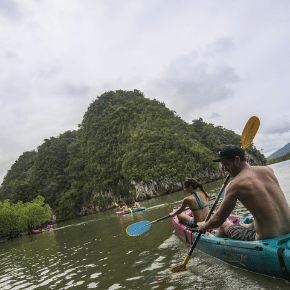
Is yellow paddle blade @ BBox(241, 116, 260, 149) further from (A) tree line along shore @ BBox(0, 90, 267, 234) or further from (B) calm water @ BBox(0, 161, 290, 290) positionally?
(A) tree line along shore @ BBox(0, 90, 267, 234)

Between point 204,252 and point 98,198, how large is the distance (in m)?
40.7

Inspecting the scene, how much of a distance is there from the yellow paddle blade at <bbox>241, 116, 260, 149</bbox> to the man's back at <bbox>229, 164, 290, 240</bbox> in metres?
1.26

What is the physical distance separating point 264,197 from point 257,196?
0.27 ft

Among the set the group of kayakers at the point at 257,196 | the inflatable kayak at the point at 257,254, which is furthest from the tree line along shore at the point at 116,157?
the group of kayakers at the point at 257,196

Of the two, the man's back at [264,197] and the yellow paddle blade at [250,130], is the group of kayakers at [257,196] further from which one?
the yellow paddle blade at [250,130]

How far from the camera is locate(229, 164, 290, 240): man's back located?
2.57m

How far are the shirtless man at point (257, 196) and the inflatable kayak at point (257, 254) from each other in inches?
4.8

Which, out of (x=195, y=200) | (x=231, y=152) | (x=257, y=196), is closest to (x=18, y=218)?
(x=195, y=200)

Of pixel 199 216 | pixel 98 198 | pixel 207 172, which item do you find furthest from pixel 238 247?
pixel 98 198

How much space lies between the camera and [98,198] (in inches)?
1703

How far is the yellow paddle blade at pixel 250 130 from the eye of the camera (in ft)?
12.7

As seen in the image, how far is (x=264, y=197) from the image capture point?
8.41ft

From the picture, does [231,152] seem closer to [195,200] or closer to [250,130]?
[250,130]

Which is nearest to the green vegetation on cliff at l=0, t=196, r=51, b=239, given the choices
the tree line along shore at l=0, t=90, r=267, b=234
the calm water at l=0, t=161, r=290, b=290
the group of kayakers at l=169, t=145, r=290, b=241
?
the tree line along shore at l=0, t=90, r=267, b=234
